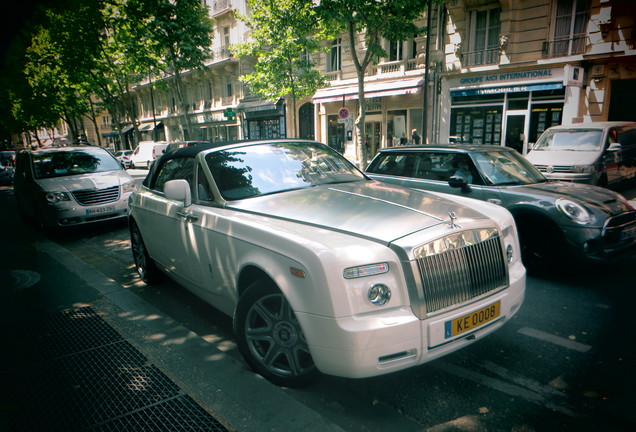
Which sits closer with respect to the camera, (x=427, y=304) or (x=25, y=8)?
(x=25, y=8)

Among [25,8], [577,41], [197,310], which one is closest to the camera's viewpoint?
[25,8]

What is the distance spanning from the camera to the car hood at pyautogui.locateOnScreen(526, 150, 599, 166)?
30.6 ft

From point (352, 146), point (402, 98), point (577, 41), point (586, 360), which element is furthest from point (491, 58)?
point (586, 360)

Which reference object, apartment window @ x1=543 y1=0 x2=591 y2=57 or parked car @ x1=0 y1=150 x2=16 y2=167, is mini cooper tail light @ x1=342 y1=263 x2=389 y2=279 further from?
parked car @ x1=0 y1=150 x2=16 y2=167

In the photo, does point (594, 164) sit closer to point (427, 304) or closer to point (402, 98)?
point (427, 304)

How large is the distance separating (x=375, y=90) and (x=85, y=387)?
1991 cm

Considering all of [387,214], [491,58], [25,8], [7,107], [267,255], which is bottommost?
[267,255]

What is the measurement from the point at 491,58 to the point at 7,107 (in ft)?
62.8

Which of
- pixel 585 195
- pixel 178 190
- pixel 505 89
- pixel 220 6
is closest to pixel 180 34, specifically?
pixel 220 6

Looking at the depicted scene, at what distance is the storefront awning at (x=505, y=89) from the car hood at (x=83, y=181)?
15660mm

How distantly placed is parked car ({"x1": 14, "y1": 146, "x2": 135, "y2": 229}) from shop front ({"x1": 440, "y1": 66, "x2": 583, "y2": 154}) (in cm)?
1299

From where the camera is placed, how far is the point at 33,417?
2.51 m

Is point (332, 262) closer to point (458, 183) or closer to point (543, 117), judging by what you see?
point (458, 183)

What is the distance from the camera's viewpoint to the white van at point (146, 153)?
26188 millimetres
